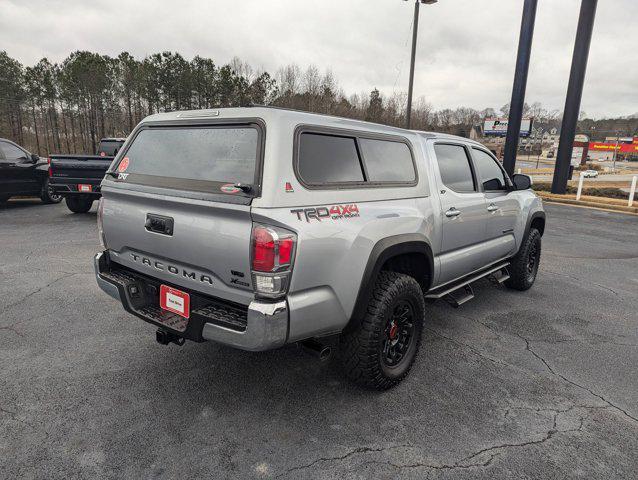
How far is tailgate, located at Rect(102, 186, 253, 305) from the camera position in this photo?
7.26 ft

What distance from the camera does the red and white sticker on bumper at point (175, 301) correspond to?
2.50 m

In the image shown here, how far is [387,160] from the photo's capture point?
3072 millimetres

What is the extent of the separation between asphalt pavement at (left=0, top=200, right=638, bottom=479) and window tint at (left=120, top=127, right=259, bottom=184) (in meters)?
1.48

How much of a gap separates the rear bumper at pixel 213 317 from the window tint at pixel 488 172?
2.93 metres

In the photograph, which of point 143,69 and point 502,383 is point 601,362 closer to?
point 502,383

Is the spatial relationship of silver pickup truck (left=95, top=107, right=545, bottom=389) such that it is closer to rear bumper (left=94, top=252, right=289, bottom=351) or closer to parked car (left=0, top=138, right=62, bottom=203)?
rear bumper (left=94, top=252, right=289, bottom=351)

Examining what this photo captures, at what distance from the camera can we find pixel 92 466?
6.99ft

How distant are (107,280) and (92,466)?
1.26 metres

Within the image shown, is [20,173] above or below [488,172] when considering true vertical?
below

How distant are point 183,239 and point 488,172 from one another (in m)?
3.35

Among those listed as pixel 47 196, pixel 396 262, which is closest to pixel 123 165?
pixel 396 262

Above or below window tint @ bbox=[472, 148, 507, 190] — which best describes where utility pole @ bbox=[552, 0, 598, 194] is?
above

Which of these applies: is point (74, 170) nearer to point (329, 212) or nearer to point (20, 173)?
point (20, 173)

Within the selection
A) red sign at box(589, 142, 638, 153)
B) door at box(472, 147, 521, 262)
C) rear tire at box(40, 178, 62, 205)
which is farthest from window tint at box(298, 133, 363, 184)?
red sign at box(589, 142, 638, 153)
